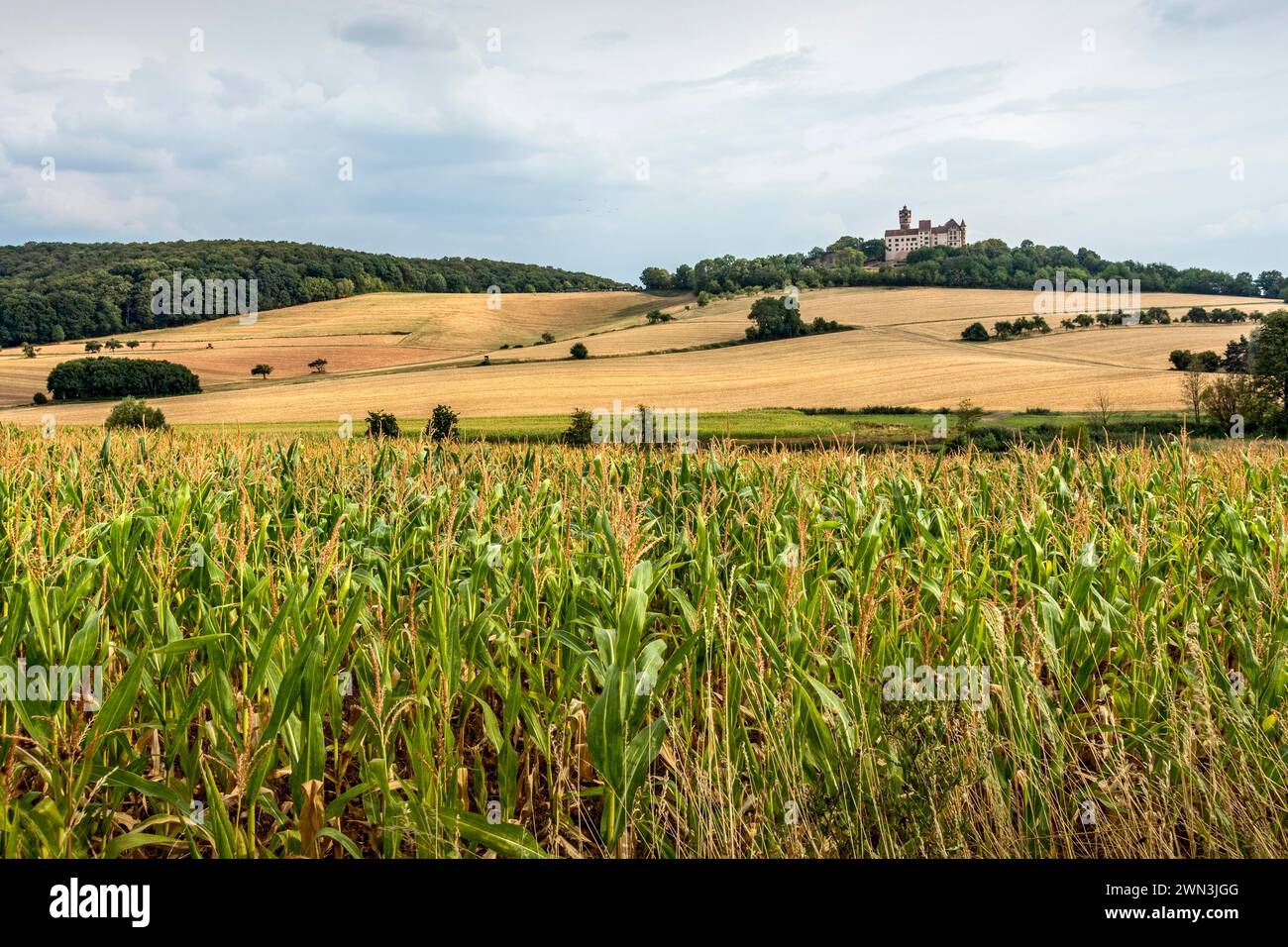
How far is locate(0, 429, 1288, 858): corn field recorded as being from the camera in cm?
389

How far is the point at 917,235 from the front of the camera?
163 metres

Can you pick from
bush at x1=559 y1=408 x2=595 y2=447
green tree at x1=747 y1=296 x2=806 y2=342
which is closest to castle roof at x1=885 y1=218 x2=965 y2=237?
green tree at x1=747 y1=296 x2=806 y2=342

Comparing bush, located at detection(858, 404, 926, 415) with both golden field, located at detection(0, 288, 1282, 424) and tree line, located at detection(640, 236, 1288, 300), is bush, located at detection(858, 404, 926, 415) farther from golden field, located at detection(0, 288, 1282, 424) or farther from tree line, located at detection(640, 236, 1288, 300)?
tree line, located at detection(640, 236, 1288, 300)

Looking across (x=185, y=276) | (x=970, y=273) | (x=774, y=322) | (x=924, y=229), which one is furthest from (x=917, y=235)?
(x=185, y=276)

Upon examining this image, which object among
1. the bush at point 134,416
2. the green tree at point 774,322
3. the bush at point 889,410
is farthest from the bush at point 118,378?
the bush at point 889,410

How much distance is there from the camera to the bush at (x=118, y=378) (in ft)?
206

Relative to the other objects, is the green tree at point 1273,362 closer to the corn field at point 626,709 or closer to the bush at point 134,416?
the corn field at point 626,709

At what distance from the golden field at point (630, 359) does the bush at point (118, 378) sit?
234 cm

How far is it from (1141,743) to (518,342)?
307 ft

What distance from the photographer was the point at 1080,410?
51.2 meters

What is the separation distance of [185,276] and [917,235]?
11954 centimetres

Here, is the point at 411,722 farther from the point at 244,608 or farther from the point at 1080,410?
the point at 1080,410
